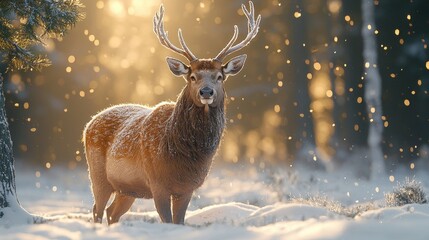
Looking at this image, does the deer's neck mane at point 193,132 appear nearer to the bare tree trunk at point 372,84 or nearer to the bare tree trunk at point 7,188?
the bare tree trunk at point 7,188

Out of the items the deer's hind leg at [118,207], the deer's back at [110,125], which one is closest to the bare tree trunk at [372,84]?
the deer's hind leg at [118,207]

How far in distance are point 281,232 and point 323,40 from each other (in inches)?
684

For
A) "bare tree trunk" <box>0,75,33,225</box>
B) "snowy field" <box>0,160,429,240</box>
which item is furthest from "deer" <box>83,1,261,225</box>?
"bare tree trunk" <box>0,75,33,225</box>

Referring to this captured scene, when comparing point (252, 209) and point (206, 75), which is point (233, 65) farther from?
point (252, 209)

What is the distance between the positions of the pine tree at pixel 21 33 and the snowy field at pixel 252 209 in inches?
35.5

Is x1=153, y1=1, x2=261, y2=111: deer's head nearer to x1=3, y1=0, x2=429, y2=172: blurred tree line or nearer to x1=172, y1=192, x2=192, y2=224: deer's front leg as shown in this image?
x1=172, y1=192, x2=192, y2=224: deer's front leg

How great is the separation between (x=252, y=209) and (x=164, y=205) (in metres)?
2.46

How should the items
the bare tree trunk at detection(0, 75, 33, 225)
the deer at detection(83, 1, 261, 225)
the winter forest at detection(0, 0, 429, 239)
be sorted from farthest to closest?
the winter forest at detection(0, 0, 429, 239) < the bare tree trunk at detection(0, 75, 33, 225) < the deer at detection(83, 1, 261, 225)

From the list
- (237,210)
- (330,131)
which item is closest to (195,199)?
(237,210)

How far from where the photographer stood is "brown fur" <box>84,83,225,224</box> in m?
8.50

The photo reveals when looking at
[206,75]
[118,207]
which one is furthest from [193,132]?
[118,207]

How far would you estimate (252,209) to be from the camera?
418 inches

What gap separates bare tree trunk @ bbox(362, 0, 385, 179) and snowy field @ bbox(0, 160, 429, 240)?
6.97 feet

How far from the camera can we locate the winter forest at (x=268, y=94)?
765 inches
